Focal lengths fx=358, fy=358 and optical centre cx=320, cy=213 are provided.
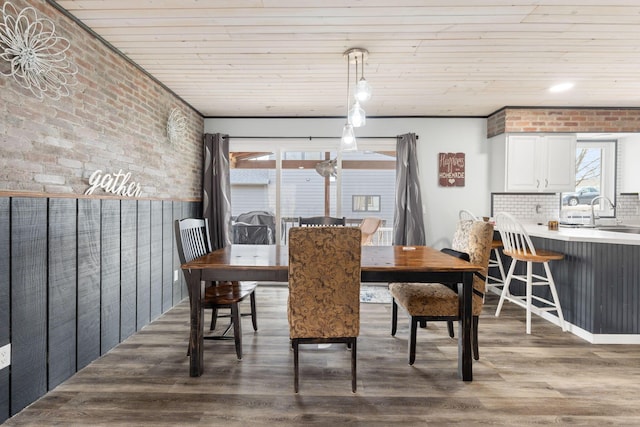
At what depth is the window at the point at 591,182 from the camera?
4.85 meters

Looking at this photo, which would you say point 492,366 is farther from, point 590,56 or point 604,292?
point 590,56

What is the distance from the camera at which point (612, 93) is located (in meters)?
3.87

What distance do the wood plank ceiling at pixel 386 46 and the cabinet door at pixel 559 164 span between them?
0.51 m

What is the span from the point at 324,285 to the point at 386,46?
6.09 feet

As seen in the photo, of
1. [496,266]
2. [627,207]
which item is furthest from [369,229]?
[627,207]

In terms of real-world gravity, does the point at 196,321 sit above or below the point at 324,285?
below

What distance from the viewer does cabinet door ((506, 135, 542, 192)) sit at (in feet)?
14.6

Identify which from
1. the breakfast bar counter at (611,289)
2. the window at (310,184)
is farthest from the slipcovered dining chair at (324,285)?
the window at (310,184)

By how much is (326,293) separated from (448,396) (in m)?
0.94

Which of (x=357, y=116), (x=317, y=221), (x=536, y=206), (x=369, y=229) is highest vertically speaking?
(x=357, y=116)

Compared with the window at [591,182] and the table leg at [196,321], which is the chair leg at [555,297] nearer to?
the window at [591,182]

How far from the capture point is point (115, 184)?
9.01 ft

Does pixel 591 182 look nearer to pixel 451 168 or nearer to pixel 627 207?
pixel 627 207

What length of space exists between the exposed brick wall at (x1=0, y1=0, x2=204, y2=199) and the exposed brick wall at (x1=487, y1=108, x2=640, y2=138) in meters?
4.04
